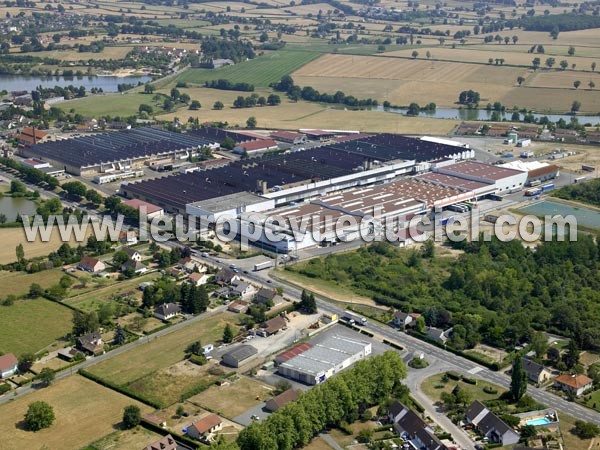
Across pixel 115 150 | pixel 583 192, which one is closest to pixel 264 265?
pixel 583 192

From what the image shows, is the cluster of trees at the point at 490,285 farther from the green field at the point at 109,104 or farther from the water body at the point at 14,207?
the green field at the point at 109,104

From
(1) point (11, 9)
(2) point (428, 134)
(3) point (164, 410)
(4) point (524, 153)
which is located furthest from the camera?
(1) point (11, 9)

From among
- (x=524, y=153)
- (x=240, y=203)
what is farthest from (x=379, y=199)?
(x=524, y=153)

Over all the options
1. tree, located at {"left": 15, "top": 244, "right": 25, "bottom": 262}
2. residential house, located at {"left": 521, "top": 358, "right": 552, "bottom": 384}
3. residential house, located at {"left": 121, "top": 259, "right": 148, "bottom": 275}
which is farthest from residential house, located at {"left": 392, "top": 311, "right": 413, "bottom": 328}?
tree, located at {"left": 15, "top": 244, "right": 25, "bottom": 262}

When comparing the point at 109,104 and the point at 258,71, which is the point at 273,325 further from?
the point at 258,71

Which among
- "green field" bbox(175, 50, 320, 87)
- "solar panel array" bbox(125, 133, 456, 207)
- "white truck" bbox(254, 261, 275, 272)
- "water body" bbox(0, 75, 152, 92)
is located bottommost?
"white truck" bbox(254, 261, 275, 272)

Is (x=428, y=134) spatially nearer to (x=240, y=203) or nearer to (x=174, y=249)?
(x=240, y=203)

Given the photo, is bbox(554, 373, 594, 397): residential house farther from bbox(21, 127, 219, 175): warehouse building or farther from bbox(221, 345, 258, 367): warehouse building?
bbox(21, 127, 219, 175): warehouse building
